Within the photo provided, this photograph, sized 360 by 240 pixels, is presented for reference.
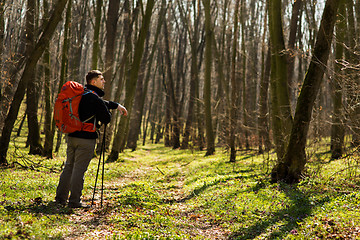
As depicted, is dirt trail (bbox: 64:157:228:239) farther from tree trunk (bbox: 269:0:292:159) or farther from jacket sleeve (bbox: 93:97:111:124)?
tree trunk (bbox: 269:0:292:159)

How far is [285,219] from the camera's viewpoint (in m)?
6.16

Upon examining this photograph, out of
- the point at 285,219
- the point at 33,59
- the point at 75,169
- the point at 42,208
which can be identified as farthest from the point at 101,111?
the point at 33,59

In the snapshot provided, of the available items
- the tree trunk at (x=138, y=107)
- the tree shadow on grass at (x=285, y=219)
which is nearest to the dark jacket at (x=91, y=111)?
the tree shadow on grass at (x=285, y=219)

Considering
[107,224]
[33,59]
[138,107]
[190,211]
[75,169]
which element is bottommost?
[190,211]

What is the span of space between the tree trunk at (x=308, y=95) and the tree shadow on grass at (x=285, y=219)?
4.51ft

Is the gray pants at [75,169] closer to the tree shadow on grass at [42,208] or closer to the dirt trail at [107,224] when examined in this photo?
the tree shadow on grass at [42,208]

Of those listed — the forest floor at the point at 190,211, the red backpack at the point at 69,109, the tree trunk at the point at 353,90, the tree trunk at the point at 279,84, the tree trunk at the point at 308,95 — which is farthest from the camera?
the tree trunk at the point at 279,84

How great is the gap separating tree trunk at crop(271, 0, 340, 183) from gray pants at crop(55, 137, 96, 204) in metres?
5.45

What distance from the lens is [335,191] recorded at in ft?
24.6

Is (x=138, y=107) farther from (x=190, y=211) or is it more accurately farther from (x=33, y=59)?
(x=190, y=211)

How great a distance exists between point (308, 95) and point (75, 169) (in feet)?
20.2

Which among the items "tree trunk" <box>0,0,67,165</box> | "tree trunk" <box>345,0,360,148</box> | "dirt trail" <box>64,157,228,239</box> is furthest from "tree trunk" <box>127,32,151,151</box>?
"dirt trail" <box>64,157,228,239</box>

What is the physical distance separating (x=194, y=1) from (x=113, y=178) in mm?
19334

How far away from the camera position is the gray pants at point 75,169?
19.6 feet
